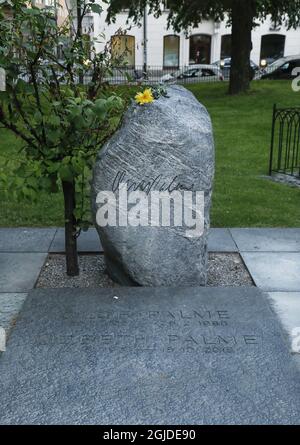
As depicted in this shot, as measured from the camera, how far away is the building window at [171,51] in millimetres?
41625

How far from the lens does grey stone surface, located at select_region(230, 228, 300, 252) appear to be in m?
5.55

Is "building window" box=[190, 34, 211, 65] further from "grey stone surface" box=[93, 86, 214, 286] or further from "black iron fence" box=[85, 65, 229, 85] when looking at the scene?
"grey stone surface" box=[93, 86, 214, 286]

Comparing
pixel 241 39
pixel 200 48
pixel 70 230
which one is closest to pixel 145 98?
pixel 70 230

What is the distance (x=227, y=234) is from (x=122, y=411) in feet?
11.2

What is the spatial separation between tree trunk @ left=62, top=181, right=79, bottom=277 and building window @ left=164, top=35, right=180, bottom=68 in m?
38.9

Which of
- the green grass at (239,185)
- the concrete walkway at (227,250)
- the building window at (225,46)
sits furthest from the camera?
the building window at (225,46)

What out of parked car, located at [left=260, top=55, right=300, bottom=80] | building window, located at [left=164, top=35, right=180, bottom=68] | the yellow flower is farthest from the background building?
the yellow flower

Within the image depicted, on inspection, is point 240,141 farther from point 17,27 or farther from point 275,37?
point 275,37

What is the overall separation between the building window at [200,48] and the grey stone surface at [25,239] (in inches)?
1500

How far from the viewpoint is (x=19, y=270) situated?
4.95 meters

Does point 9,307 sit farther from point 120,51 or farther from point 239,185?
point 239,185

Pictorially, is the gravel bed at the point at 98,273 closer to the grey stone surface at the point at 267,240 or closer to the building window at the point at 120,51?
the grey stone surface at the point at 267,240

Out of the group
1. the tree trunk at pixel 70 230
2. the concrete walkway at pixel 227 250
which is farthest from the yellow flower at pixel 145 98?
the concrete walkway at pixel 227 250

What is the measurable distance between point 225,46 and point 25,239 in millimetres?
39111
